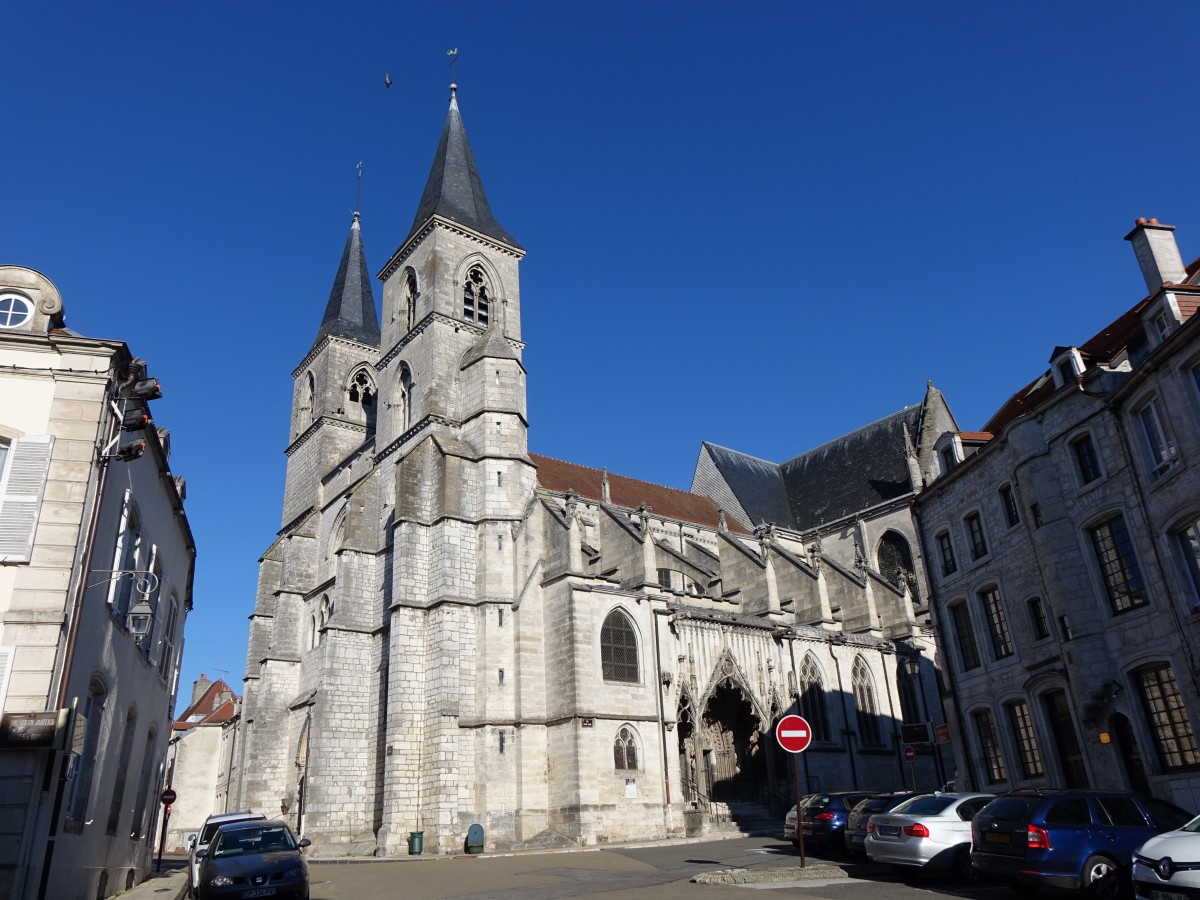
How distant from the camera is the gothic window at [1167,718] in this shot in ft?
39.0

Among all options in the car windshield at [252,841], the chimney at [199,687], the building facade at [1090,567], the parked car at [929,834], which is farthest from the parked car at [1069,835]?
the chimney at [199,687]

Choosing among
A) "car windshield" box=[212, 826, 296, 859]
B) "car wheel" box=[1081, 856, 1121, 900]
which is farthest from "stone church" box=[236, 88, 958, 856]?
"car wheel" box=[1081, 856, 1121, 900]

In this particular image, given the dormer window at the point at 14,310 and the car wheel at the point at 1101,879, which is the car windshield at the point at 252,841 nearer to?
the dormer window at the point at 14,310

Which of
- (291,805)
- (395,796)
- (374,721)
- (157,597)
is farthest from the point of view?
(291,805)

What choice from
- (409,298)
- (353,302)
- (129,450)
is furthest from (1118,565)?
(353,302)

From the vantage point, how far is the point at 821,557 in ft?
104

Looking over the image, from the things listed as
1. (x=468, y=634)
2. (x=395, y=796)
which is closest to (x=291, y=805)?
(x=395, y=796)

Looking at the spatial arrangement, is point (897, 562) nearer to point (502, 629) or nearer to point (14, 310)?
point (502, 629)

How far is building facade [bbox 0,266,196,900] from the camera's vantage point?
323 inches

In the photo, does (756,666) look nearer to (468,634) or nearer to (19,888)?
(468,634)

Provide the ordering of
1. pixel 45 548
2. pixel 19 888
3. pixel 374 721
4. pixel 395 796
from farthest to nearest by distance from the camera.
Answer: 1. pixel 374 721
2. pixel 395 796
3. pixel 45 548
4. pixel 19 888

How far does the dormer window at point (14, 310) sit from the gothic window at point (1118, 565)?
1551 centimetres

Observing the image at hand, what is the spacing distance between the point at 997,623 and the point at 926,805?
632 centimetres

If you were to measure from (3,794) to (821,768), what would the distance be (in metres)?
22.3
